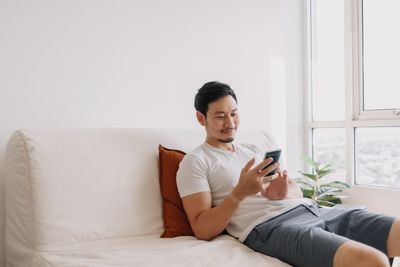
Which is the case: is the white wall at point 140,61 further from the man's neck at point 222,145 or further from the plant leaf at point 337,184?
the man's neck at point 222,145

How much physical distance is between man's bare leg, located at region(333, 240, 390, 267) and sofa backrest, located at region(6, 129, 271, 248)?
772 millimetres

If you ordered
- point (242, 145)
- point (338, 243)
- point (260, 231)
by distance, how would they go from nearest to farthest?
1. point (338, 243)
2. point (260, 231)
3. point (242, 145)

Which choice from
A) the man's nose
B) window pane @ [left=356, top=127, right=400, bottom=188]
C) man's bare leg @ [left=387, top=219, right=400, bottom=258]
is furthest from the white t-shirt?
window pane @ [left=356, top=127, right=400, bottom=188]

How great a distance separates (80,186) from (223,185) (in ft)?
1.90

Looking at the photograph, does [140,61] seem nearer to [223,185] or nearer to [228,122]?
[228,122]

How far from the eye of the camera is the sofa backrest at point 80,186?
1.43 m

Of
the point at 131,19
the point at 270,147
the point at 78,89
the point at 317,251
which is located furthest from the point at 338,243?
the point at 131,19

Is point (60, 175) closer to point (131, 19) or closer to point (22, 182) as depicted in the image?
point (22, 182)

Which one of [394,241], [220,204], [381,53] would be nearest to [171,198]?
[220,204]

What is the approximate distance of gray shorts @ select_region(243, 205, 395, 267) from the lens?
1.24m

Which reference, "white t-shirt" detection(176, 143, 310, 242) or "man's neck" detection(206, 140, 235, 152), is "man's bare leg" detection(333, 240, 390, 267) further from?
"man's neck" detection(206, 140, 235, 152)

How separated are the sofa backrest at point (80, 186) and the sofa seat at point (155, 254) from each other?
0.07m

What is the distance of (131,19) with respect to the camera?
2104mm

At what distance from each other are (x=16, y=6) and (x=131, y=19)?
1.95 feet
